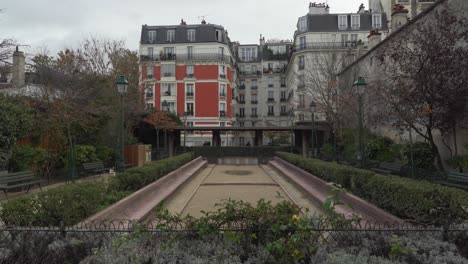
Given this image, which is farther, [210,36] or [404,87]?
[210,36]

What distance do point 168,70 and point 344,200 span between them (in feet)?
152

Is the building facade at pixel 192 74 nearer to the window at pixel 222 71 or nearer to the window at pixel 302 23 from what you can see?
the window at pixel 222 71

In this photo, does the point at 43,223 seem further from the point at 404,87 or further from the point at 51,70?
the point at 51,70

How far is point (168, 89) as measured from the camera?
51.8m

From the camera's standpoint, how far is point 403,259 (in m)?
3.73

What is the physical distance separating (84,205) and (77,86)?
52.0 feet

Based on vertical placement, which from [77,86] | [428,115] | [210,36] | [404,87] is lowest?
[428,115]

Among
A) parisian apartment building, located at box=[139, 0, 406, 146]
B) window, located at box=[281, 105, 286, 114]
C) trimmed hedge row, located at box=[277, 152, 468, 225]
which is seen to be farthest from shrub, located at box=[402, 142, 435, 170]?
window, located at box=[281, 105, 286, 114]

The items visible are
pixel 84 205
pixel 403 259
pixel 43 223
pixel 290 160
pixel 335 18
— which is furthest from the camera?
pixel 335 18

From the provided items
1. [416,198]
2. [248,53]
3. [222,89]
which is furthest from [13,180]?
[248,53]

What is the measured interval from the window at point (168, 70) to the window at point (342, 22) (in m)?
23.2

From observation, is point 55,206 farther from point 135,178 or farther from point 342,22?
point 342,22

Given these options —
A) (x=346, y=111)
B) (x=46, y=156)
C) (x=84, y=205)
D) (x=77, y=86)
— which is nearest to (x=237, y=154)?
(x=346, y=111)

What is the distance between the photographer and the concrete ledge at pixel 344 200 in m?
5.87
